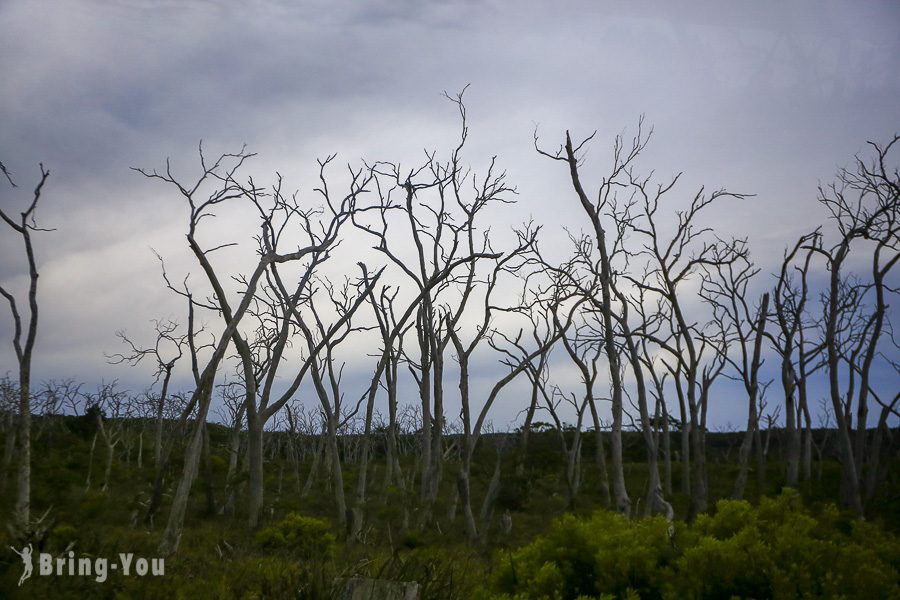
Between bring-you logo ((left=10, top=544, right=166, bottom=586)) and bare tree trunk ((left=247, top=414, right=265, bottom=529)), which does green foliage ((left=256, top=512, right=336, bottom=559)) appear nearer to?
bare tree trunk ((left=247, top=414, right=265, bottom=529))

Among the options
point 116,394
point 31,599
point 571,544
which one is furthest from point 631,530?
point 116,394

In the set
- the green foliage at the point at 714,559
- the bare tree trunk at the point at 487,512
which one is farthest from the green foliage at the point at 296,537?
the green foliage at the point at 714,559

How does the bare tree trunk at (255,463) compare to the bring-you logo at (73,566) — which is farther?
the bare tree trunk at (255,463)

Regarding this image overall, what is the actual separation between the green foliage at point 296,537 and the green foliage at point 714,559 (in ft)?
20.3

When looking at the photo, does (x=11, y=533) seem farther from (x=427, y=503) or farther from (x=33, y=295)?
(x=427, y=503)

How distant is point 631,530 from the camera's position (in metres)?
4.40

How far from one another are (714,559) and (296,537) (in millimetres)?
8133

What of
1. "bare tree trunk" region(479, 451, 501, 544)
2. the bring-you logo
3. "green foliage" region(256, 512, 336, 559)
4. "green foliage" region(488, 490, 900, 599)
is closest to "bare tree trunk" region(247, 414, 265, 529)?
"green foliage" region(256, 512, 336, 559)

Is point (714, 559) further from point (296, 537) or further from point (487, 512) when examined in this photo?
point (487, 512)

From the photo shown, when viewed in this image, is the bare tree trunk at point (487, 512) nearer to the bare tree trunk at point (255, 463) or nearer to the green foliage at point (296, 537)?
the bare tree trunk at point (255, 463)

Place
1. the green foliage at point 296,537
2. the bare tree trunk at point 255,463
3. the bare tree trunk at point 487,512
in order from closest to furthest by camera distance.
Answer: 1. the green foliage at point 296,537
2. the bare tree trunk at point 255,463
3. the bare tree trunk at point 487,512

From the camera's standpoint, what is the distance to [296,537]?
10.6 meters

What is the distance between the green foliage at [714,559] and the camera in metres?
3.63

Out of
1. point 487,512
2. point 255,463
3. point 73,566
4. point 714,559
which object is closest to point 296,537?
point 255,463
